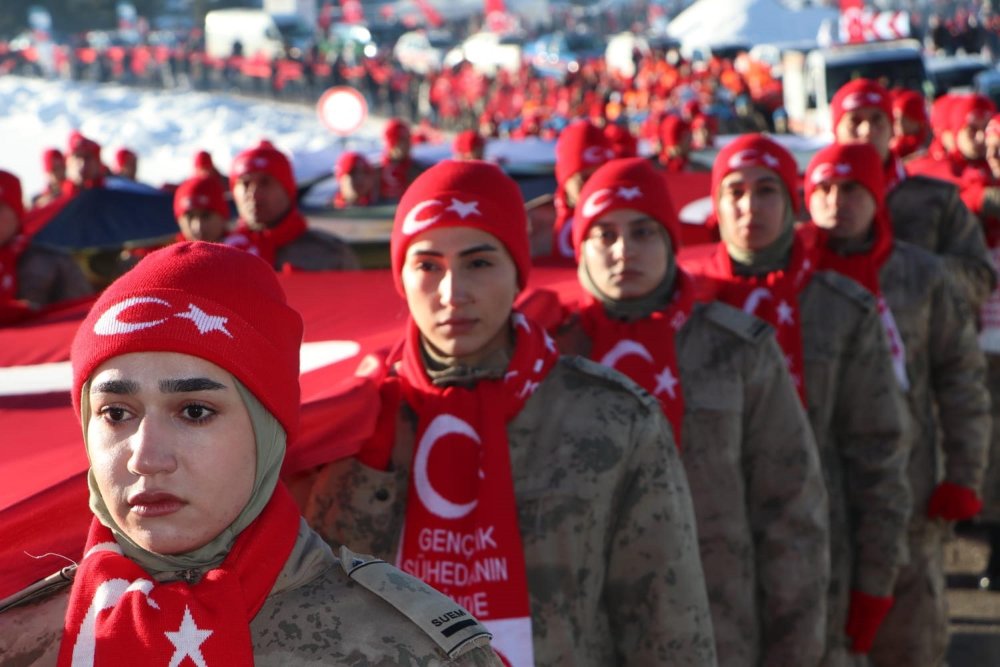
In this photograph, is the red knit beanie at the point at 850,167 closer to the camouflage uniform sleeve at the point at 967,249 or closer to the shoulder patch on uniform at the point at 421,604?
the camouflage uniform sleeve at the point at 967,249

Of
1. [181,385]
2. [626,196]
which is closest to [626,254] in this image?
[626,196]

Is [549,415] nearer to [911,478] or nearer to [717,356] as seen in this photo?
[717,356]

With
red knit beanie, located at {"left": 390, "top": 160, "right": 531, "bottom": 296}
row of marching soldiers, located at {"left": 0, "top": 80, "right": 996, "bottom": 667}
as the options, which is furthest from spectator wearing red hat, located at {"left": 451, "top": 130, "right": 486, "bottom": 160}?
red knit beanie, located at {"left": 390, "top": 160, "right": 531, "bottom": 296}

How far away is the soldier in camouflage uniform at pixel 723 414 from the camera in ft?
13.0

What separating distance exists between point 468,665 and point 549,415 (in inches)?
48.2

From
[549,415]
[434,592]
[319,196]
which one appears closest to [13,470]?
[549,415]

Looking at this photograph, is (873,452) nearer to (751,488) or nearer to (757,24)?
(751,488)

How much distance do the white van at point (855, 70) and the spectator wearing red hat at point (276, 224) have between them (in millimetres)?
13138

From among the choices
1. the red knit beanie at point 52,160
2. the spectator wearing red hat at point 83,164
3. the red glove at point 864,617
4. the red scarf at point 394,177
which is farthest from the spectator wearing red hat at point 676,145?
the red glove at point 864,617

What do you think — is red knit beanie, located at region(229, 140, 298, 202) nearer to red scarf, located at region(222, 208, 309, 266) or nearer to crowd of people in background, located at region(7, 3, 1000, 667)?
red scarf, located at region(222, 208, 309, 266)

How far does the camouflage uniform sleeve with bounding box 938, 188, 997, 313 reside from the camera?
665cm

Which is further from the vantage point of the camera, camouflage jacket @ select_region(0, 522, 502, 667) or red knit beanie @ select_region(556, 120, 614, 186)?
red knit beanie @ select_region(556, 120, 614, 186)

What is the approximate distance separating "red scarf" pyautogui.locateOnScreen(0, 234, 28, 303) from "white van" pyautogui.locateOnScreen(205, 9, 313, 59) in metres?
46.3

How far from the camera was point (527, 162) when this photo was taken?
1314 centimetres
